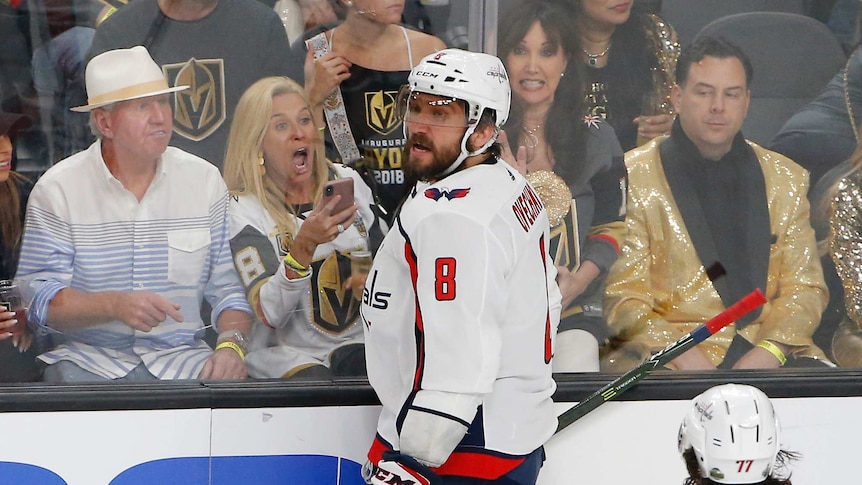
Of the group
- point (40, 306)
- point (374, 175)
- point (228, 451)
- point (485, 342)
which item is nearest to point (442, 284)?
point (485, 342)

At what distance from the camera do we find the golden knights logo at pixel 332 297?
337 centimetres

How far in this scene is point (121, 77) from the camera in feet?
10.3

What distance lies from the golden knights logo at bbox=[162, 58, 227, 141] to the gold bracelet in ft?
1.26

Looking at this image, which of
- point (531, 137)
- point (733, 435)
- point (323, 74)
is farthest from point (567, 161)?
point (733, 435)

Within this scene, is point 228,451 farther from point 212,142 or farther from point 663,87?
point 663,87

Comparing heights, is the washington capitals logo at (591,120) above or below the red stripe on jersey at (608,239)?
above

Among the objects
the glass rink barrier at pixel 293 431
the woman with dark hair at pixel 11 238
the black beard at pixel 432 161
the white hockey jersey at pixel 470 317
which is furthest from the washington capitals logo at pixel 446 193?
the woman with dark hair at pixel 11 238

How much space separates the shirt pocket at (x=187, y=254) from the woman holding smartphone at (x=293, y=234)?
8cm

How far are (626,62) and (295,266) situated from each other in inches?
40.9

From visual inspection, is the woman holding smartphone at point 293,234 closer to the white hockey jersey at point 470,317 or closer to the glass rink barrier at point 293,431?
the glass rink barrier at point 293,431

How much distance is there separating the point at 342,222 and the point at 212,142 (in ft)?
1.31

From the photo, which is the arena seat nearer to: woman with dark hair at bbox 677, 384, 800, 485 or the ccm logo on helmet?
the ccm logo on helmet

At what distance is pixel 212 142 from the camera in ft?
10.6

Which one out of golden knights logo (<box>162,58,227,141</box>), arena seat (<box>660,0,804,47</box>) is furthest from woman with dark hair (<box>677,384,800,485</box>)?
golden knights logo (<box>162,58,227,141</box>)
